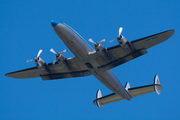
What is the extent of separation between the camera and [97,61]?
25.5 metres

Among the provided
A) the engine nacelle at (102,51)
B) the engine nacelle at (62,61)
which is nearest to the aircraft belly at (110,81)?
the engine nacelle at (102,51)

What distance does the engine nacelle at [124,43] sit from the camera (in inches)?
914

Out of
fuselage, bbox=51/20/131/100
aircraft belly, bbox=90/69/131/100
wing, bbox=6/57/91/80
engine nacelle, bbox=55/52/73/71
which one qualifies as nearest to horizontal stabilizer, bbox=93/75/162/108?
aircraft belly, bbox=90/69/131/100

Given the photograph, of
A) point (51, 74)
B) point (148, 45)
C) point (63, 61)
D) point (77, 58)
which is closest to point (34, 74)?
point (51, 74)

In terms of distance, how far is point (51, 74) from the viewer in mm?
29906

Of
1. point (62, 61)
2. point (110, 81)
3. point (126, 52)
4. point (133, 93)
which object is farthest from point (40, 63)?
point (133, 93)

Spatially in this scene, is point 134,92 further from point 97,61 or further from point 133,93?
point 97,61

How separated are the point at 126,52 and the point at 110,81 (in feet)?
16.0

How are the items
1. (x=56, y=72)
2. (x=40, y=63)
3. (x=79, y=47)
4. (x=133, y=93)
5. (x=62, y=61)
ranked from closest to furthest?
(x=79, y=47) < (x=62, y=61) < (x=40, y=63) < (x=56, y=72) < (x=133, y=93)

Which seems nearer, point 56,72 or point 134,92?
point 56,72

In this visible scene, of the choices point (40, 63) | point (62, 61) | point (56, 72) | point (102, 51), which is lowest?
point (102, 51)

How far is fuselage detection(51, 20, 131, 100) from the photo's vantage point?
23.0m

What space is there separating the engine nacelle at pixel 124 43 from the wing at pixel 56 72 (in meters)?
6.28

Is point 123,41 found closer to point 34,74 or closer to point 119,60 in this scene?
point 119,60
